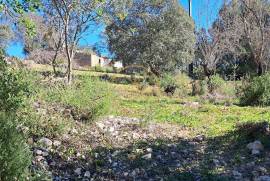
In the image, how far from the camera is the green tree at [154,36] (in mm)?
28606

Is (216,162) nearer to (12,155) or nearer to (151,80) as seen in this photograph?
(12,155)

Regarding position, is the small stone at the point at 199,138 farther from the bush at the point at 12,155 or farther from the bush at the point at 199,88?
the bush at the point at 199,88

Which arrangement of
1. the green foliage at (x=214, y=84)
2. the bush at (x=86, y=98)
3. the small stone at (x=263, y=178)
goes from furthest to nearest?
the green foliage at (x=214, y=84) → the bush at (x=86, y=98) → the small stone at (x=263, y=178)

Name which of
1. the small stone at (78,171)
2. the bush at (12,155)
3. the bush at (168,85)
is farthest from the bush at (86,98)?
the bush at (168,85)

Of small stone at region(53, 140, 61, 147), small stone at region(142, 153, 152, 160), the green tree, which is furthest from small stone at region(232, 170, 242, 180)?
the green tree

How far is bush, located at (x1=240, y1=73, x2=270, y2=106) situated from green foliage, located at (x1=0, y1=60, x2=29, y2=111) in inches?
384

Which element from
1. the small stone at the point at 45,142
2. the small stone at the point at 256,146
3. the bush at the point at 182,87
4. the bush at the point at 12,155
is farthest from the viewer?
the bush at the point at 182,87

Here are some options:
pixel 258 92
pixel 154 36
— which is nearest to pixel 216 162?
pixel 258 92

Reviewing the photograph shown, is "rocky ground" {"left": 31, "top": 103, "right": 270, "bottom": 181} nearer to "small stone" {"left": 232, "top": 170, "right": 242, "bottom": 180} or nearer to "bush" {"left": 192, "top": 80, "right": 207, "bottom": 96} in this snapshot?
"small stone" {"left": 232, "top": 170, "right": 242, "bottom": 180}

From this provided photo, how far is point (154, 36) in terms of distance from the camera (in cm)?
2870

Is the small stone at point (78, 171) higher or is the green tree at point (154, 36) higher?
the green tree at point (154, 36)

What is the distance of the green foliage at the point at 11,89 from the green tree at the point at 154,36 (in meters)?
21.2

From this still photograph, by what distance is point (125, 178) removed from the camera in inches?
261

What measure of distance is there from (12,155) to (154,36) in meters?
24.4
